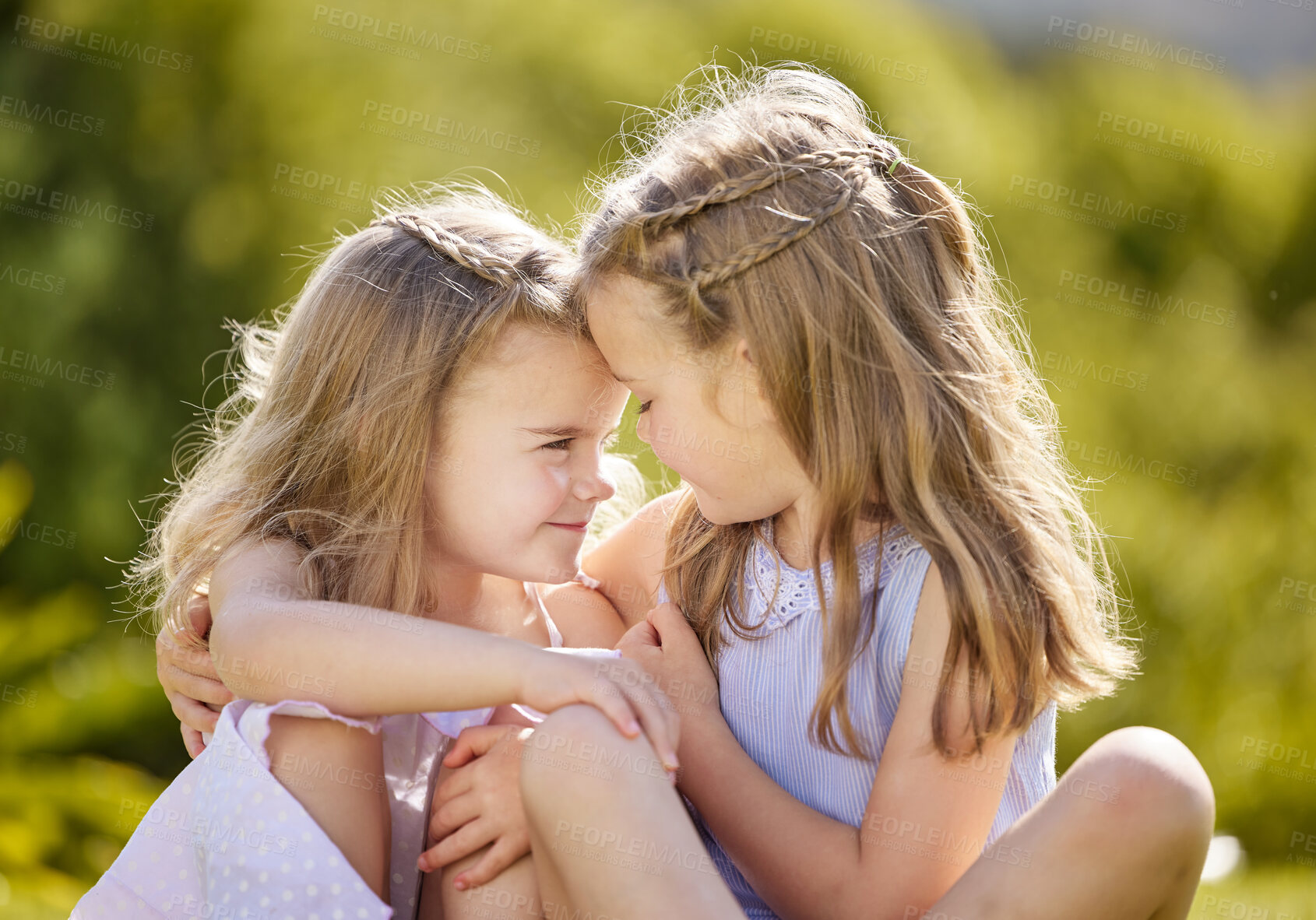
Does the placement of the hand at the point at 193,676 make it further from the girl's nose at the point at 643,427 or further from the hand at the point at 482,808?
the girl's nose at the point at 643,427

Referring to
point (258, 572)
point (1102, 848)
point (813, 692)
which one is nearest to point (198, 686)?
point (258, 572)

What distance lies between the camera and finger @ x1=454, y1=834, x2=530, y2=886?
6.18ft

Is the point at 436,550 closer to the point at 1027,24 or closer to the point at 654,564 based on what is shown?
the point at 654,564

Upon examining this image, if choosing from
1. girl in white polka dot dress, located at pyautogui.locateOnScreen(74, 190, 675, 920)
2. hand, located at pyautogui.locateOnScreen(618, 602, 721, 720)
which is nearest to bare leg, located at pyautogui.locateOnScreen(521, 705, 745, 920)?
girl in white polka dot dress, located at pyautogui.locateOnScreen(74, 190, 675, 920)

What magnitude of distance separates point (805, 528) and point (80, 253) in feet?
12.0

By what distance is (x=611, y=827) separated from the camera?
1.65 meters

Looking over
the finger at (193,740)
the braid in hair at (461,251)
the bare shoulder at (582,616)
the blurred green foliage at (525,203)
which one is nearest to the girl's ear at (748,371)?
the braid in hair at (461,251)

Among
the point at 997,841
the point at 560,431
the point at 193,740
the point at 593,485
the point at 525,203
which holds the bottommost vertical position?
the point at 193,740

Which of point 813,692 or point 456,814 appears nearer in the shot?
point 456,814

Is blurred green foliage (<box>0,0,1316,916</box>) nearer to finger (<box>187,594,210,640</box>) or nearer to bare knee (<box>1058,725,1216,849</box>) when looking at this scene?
finger (<box>187,594,210,640</box>)

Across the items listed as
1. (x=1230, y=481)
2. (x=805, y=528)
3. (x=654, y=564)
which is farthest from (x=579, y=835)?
(x=1230, y=481)

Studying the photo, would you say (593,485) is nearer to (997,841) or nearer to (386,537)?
(386,537)

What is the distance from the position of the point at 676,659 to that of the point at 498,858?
0.59m

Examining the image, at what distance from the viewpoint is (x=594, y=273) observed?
2.20 metres
